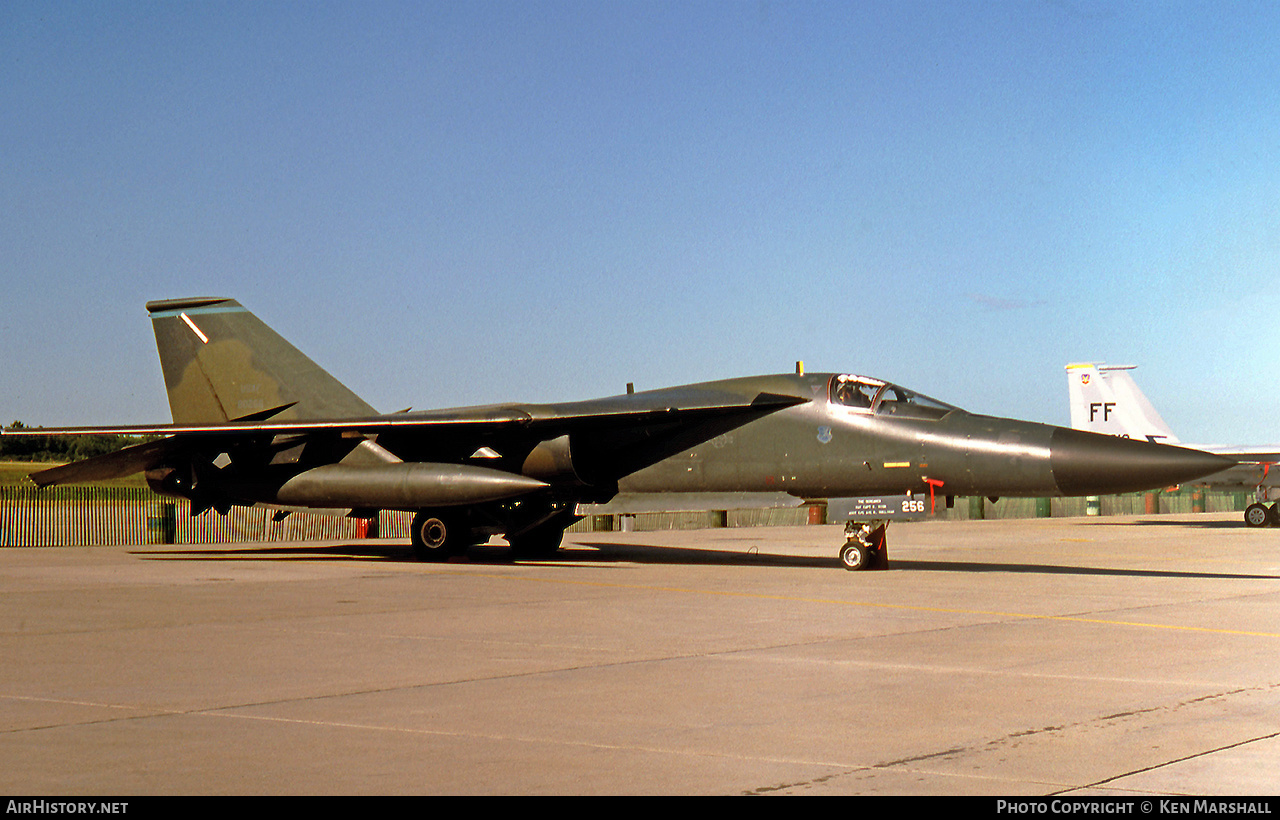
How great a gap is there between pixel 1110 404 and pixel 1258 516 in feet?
23.6

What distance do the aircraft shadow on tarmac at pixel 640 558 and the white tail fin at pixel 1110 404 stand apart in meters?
23.4

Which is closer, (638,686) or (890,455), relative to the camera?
(638,686)

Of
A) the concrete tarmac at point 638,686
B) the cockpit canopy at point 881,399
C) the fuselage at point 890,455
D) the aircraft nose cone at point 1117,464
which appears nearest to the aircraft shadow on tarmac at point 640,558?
the fuselage at point 890,455

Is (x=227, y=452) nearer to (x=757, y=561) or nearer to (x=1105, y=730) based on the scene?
(x=757, y=561)

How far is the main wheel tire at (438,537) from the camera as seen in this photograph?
58.5 feet

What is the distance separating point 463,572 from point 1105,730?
11.1 meters

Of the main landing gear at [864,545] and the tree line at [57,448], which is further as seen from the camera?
the tree line at [57,448]

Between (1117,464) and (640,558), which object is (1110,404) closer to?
(640,558)

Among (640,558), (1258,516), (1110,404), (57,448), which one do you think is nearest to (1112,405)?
(1110,404)

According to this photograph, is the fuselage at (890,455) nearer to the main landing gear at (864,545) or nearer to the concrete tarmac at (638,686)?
the main landing gear at (864,545)

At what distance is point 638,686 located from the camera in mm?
6512

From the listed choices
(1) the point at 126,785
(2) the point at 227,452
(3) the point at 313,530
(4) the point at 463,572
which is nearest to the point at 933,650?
(1) the point at 126,785

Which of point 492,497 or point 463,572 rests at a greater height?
point 492,497
